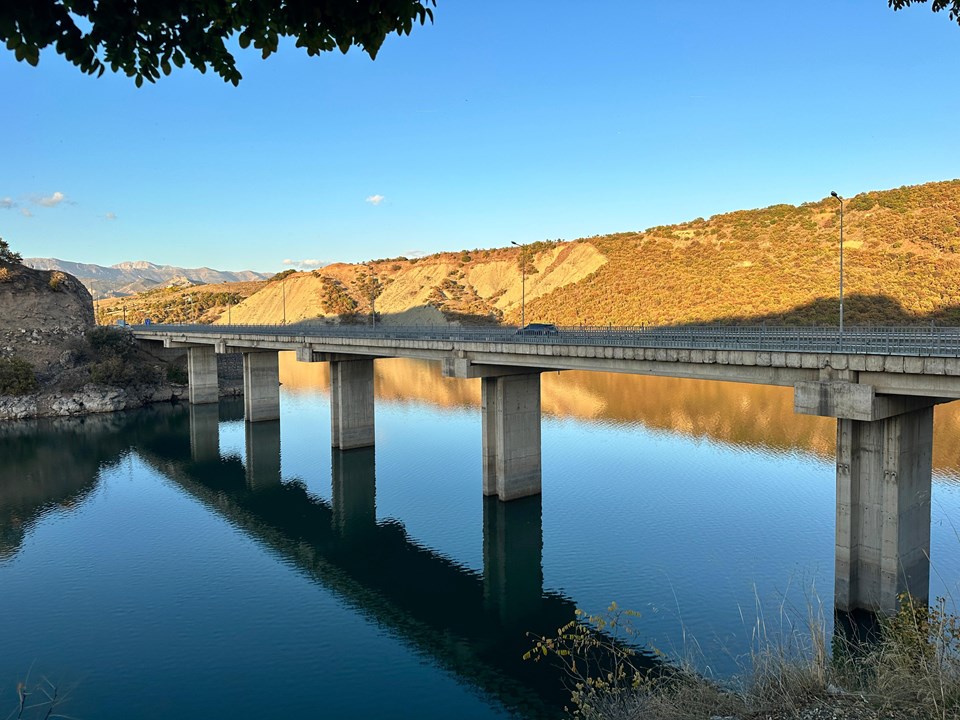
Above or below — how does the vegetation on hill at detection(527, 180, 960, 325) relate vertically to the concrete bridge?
above

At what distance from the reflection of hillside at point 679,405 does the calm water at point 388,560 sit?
0.80m

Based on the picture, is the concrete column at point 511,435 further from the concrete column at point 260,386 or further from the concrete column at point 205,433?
the concrete column at point 260,386

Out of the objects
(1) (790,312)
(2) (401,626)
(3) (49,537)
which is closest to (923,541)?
(2) (401,626)

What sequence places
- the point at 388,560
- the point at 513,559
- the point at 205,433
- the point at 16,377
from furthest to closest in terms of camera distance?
the point at 16,377 → the point at 205,433 → the point at 388,560 → the point at 513,559

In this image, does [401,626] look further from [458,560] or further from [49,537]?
[49,537]

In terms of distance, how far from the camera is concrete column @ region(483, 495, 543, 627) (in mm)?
27000

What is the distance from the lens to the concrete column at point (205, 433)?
56875 mm

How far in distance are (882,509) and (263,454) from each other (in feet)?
152

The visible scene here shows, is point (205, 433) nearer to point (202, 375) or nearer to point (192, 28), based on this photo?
point (202, 375)

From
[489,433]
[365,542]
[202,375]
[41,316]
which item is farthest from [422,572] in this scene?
[41,316]

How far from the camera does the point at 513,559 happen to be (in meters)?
31.8

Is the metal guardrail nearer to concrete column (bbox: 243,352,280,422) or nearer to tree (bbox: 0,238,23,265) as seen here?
concrete column (bbox: 243,352,280,422)

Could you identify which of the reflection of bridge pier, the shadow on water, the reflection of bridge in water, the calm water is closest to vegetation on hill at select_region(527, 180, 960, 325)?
the calm water

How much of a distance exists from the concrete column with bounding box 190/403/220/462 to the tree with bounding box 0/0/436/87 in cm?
5138
